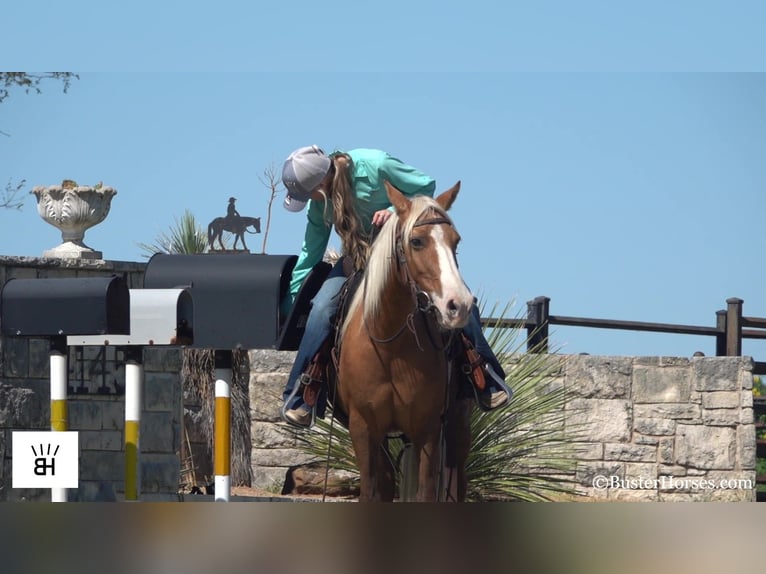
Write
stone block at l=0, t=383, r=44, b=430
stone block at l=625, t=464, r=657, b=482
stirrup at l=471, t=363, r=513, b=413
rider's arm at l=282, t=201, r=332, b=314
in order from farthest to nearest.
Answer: stone block at l=625, t=464, r=657, b=482 < stone block at l=0, t=383, r=44, b=430 < rider's arm at l=282, t=201, r=332, b=314 < stirrup at l=471, t=363, r=513, b=413

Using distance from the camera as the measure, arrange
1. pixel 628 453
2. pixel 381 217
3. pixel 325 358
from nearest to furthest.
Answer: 1. pixel 381 217
2. pixel 325 358
3. pixel 628 453

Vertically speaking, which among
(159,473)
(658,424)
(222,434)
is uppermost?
(222,434)

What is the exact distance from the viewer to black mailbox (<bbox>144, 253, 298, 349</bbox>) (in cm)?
561

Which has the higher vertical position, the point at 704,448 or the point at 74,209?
the point at 74,209

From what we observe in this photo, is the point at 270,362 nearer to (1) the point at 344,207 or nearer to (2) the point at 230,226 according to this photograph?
(2) the point at 230,226

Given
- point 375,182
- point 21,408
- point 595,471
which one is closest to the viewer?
point 375,182

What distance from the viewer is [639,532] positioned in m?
2.07

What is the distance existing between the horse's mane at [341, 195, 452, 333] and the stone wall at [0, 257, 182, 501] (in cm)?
244

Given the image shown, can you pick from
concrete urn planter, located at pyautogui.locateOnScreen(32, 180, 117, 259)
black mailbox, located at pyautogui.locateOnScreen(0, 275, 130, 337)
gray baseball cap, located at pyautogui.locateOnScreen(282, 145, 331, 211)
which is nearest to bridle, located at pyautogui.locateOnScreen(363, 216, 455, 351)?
gray baseball cap, located at pyautogui.locateOnScreen(282, 145, 331, 211)

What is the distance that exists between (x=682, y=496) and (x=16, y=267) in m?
4.69

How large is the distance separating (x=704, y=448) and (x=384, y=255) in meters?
4.76

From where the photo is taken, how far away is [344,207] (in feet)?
16.8

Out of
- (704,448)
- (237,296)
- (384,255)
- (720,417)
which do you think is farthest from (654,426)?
(384,255)

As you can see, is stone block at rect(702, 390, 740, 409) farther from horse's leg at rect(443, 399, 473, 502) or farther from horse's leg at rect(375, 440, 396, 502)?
horse's leg at rect(375, 440, 396, 502)
